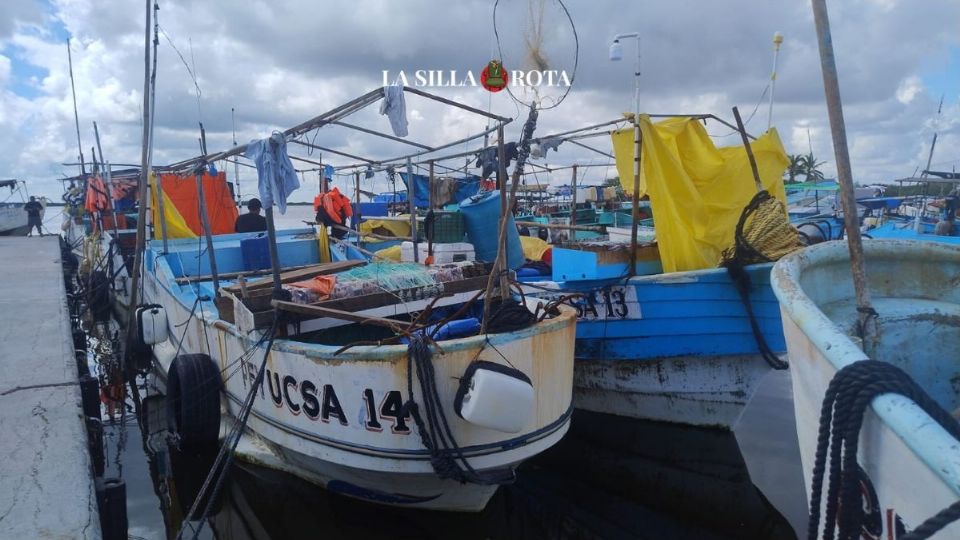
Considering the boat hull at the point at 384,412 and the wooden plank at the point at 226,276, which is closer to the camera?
the boat hull at the point at 384,412

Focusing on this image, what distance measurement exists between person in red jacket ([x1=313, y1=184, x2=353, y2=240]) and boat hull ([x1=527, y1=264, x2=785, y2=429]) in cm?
453

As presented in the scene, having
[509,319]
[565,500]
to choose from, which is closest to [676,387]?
[565,500]

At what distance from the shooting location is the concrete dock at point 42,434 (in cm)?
369

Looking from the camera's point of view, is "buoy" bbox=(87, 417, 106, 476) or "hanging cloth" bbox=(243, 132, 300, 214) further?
"buoy" bbox=(87, 417, 106, 476)

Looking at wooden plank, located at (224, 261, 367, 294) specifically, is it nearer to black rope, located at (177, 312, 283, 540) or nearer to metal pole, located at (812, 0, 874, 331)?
black rope, located at (177, 312, 283, 540)

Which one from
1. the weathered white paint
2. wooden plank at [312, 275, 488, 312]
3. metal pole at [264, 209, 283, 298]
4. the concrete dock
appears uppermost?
metal pole at [264, 209, 283, 298]

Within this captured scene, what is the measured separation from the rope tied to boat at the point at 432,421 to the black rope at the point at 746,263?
3629 mm

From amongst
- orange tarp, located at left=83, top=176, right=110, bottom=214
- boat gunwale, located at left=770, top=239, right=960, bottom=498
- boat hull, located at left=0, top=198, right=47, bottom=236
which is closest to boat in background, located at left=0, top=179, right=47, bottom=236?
boat hull, located at left=0, top=198, right=47, bottom=236

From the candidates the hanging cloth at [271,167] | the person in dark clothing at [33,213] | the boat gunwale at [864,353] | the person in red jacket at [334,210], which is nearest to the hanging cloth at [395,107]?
the hanging cloth at [271,167]

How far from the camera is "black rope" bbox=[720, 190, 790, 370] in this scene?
6582 millimetres

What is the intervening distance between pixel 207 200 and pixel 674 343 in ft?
32.0

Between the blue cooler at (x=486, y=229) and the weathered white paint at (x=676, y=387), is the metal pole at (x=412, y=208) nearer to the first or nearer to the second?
the blue cooler at (x=486, y=229)

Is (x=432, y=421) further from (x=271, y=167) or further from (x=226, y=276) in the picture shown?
(x=226, y=276)

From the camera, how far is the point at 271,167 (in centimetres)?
473
